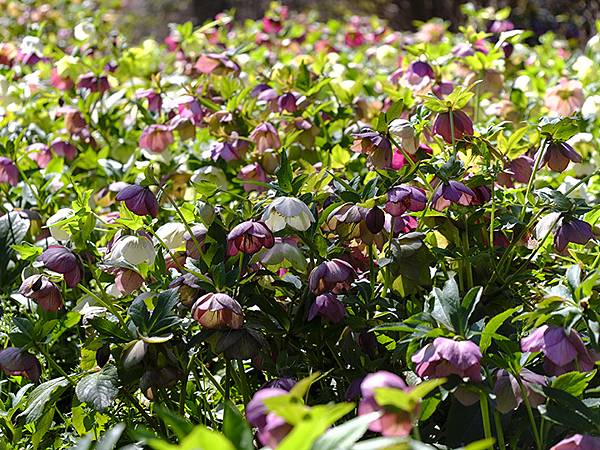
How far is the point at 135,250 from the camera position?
1.21m

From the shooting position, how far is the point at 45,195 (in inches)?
72.9

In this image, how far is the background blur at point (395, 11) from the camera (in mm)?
6621

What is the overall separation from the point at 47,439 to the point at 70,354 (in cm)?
30

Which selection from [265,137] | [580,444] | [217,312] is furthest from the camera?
[265,137]

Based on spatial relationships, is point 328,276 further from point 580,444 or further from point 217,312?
point 580,444

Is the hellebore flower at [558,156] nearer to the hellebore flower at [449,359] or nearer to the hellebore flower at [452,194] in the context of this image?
the hellebore flower at [452,194]

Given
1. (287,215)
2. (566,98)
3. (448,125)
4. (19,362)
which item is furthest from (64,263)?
(566,98)

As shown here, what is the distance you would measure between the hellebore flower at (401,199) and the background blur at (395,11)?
14.2ft

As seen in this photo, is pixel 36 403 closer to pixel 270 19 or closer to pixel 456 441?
pixel 456 441

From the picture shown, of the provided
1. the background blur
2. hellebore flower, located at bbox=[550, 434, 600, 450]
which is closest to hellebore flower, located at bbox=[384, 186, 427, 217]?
hellebore flower, located at bbox=[550, 434, 600, 450]

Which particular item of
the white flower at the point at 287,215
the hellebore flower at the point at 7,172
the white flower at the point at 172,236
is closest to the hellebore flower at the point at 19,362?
the white flower at the point at 172,236

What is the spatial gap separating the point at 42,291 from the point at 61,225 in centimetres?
9

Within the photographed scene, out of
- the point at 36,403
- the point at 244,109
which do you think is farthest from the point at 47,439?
the point at 244,109

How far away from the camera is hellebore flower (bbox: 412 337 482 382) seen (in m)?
0.93
